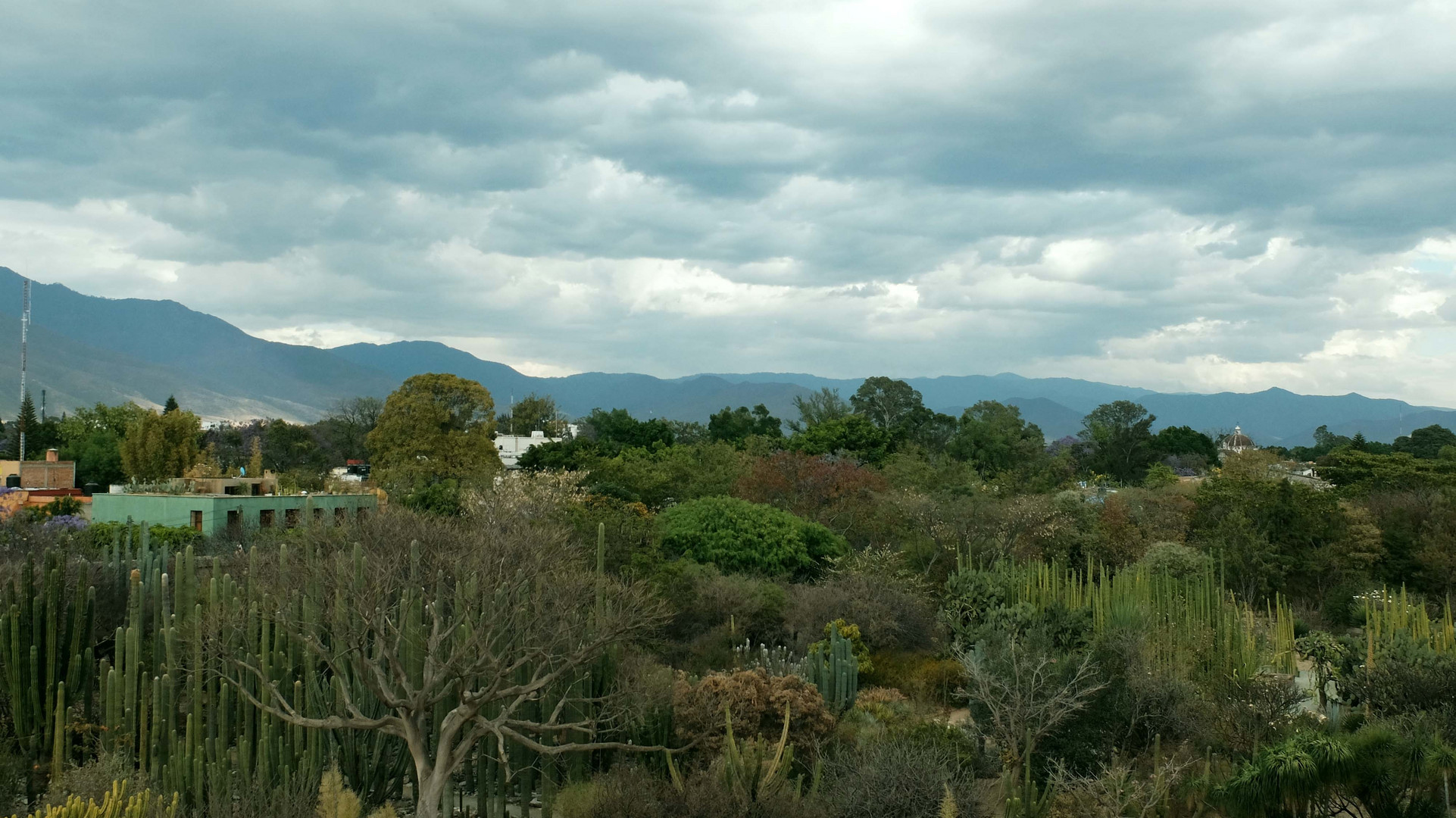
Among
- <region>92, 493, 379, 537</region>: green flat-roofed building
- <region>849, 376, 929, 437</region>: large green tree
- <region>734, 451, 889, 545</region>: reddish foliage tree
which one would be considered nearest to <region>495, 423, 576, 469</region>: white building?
<region>849, 376, 929, 437</region>: large green tree

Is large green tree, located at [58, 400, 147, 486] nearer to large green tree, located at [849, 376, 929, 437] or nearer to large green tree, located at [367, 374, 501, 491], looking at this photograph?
large green tree, located at [367, 374, 501, 491]

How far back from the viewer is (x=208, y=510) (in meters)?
23.6

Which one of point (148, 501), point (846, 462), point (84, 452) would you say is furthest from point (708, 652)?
point (84, 452)

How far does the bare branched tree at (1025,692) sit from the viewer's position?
1059cm

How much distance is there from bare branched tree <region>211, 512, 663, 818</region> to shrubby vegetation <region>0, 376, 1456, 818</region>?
5 centimetres

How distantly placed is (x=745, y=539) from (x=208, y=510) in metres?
12.9

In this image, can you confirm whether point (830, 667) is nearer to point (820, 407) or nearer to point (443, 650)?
point (443, 650)

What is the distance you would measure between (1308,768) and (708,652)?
8234 mm

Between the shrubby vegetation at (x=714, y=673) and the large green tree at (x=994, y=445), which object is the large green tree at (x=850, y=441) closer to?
the large green tree at (x=994, y=445)

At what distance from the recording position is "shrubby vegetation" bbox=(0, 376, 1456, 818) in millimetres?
8703

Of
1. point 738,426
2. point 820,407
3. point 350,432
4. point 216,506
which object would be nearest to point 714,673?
point 216,506

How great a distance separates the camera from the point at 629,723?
9.90 metres

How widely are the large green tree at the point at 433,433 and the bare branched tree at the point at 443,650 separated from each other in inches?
934

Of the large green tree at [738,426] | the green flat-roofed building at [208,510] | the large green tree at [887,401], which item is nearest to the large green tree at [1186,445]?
the large green tree at [887,401]
